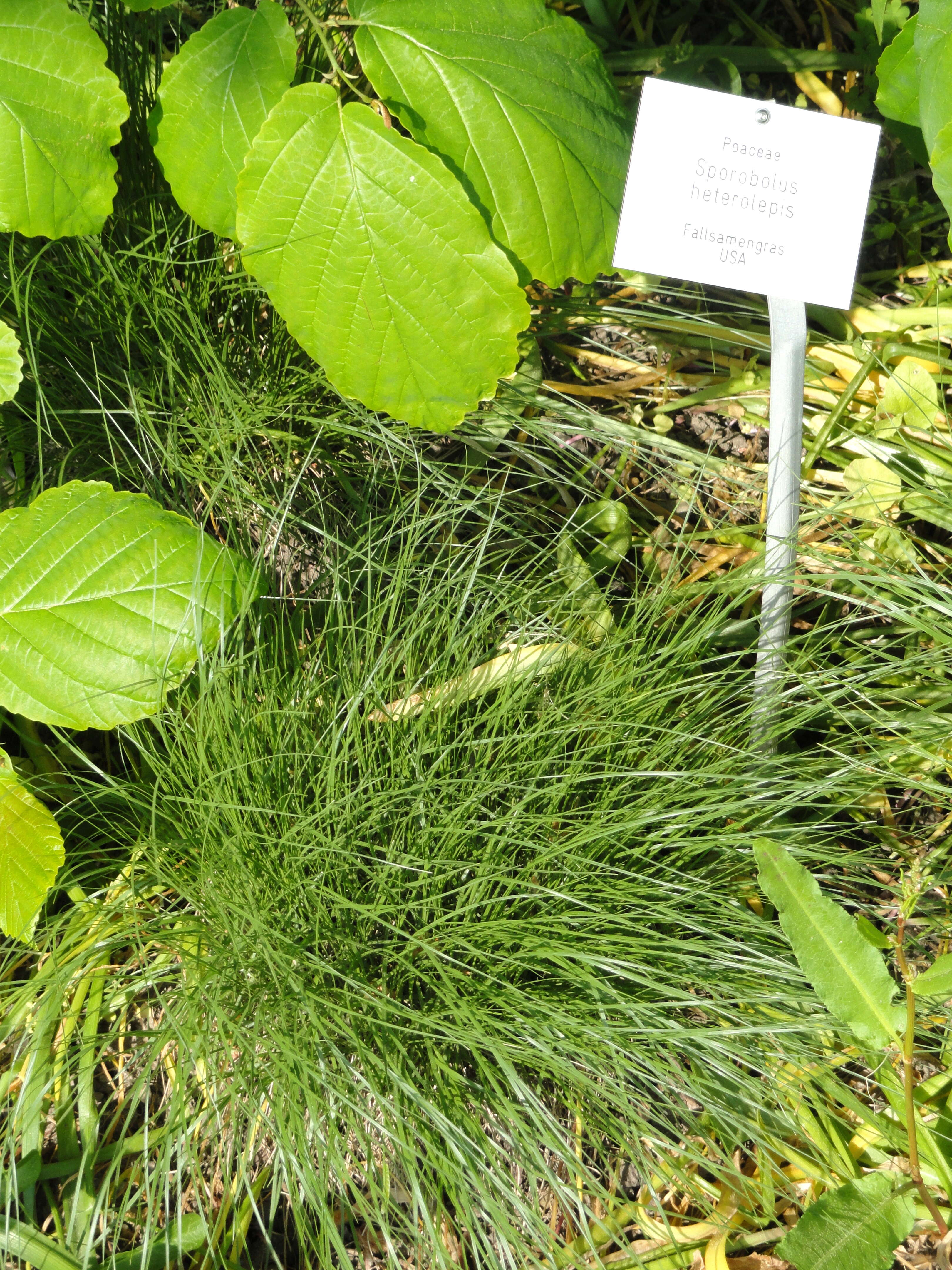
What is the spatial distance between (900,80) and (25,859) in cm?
115

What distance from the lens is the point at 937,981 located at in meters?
0.83

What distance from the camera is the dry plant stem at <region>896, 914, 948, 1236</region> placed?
78 cm

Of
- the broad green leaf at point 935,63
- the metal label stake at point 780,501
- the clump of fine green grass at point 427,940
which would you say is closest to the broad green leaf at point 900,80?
the broad green leaf at point 935,63

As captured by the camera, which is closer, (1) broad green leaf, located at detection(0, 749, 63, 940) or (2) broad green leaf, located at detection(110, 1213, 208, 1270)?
Result: (1) broad green leaf, located at detection(0, 749, 63, 940)

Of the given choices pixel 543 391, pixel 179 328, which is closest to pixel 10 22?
pixel 179 328

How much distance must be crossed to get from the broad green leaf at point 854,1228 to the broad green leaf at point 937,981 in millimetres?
196

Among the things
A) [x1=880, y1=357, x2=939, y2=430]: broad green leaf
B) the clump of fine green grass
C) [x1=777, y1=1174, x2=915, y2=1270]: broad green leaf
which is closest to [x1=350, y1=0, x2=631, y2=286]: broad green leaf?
the clump of fine green grass

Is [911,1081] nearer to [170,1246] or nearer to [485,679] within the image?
[485,679]

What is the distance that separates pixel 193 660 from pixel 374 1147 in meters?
0.60

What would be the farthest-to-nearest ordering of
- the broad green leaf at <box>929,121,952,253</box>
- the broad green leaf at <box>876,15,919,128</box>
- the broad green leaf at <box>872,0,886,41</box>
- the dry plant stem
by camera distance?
the broad green leaf at <box>872,0,886,41</box>
the broad green leaf at <box>876,15,919,128</box>
the broad green leaf at <box>929,121,952,253</box>
the dry plant stem

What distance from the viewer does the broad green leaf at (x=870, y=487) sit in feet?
4.24

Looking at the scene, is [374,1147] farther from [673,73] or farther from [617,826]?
[673,73]

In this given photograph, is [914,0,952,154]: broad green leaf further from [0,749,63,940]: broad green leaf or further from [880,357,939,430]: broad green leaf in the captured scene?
[0,749,63,940]: broad green leaf

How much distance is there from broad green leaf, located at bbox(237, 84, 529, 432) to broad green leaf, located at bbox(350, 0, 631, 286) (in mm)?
63
